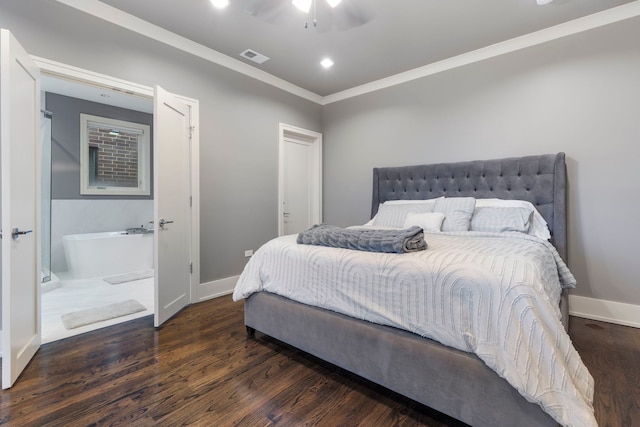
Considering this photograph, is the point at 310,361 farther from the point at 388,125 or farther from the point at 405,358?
the point at 388,125

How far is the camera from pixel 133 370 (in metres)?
1.90

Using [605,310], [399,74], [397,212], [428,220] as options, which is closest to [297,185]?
[397,212]

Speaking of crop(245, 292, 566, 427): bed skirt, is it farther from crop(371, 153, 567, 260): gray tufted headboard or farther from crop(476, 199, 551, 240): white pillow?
crop(371, 153, 567, 260): gray tufted headboard

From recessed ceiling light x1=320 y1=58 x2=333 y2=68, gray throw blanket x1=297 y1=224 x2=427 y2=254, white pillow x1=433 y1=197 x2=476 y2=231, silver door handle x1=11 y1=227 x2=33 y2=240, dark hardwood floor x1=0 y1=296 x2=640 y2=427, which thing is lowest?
dark hardwood floor x1=0 y1=296 x2=640 y2=427

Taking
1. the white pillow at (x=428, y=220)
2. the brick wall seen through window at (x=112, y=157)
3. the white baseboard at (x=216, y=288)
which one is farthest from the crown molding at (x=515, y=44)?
the brick wall seen through window at (x=112, y=157)

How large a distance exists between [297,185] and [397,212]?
179cm

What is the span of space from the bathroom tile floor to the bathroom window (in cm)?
152

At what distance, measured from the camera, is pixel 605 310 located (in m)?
2.68

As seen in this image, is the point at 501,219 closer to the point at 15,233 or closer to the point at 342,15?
the point at 342,15

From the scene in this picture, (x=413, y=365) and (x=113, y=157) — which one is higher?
(x=113, y=157)

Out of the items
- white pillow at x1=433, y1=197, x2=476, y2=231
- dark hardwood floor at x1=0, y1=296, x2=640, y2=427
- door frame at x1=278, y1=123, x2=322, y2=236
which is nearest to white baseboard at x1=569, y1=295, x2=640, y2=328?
dark hardwood floor at x1=0, y1=296, x2=640, y2=427

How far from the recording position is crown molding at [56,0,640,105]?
2.53m

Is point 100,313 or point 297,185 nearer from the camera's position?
point 100,313

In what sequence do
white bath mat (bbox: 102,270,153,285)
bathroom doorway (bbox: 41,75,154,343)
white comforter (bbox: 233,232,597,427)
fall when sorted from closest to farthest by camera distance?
white comforter (bbox: 233,232,597,427), bathroom doorway (bbox: 41,75,154,343), white bath mat (bbox: 102,270,153,285)
